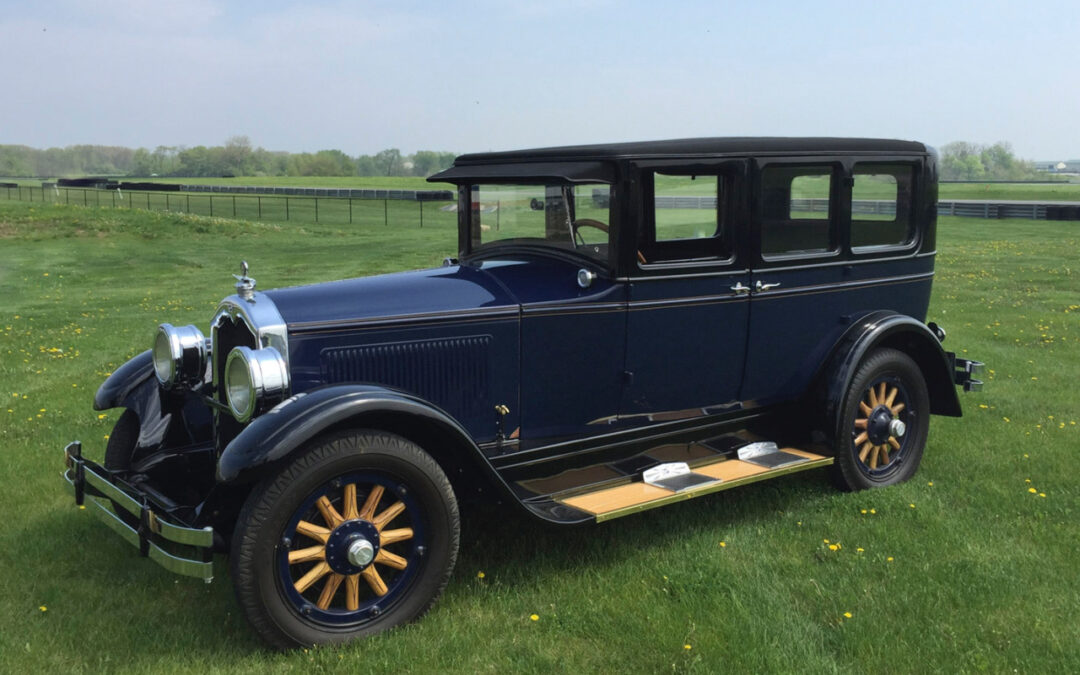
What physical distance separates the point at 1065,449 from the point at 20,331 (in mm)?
10813

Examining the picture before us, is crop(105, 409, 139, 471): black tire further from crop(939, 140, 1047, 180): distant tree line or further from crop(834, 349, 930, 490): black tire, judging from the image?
crop(939, 140, 1047, 180): distant tree line

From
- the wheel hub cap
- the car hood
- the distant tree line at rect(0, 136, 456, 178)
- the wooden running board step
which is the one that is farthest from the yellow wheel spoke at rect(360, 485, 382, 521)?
the distant tree line at rect(0, 136, 456, 178)

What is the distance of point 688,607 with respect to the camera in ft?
13.4

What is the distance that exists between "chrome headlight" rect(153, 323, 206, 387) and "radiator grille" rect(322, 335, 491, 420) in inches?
39.4

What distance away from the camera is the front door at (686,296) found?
4.72 metres

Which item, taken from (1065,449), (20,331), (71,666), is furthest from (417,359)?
(20,331)

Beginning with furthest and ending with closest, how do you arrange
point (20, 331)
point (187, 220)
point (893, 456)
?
1. point (187, 220)
2. point (20, 331)
3. point (893, 456)

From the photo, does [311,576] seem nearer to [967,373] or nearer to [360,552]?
[360,552]

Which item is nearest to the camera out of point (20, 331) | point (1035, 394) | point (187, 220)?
point (1035, 394)

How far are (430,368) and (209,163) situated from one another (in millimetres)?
121198

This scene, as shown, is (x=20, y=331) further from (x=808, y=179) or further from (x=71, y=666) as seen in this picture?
(x=808, y=179)

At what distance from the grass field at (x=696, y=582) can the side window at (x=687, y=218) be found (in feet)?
5.01

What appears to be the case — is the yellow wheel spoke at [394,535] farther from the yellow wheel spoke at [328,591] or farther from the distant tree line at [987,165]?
the distant tree line at [987,165]

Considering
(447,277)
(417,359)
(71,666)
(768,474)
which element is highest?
Answer: (447,277)
